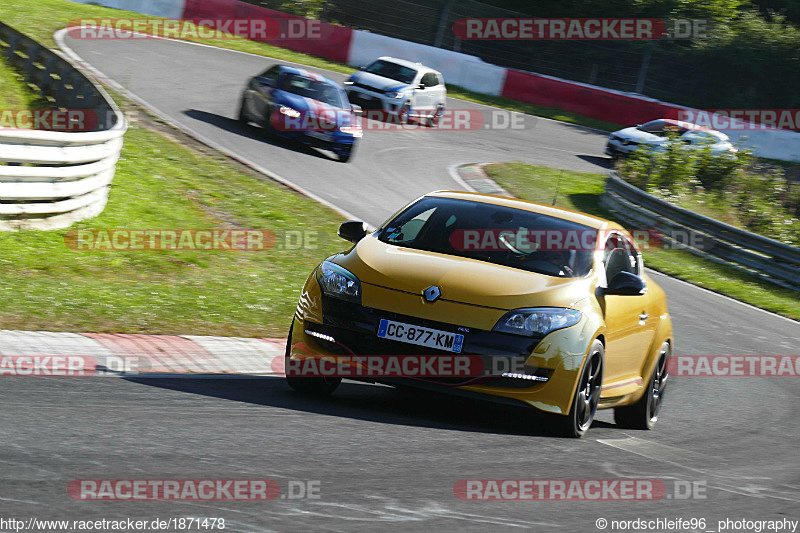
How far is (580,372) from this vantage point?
682cm

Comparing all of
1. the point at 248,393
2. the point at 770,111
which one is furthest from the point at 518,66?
the point at 248,393

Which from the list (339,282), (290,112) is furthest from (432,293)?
(290,112)

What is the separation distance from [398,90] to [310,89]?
5.77m

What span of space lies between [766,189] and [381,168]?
962 cm

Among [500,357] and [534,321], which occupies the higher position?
[534,321]

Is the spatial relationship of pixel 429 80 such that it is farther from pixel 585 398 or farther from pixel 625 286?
pixel 585 398

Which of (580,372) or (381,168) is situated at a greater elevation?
(580,372)

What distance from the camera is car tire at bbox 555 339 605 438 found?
6902 mm

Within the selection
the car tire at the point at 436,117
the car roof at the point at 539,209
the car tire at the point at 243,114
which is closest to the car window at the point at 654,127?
the car tire at the point at 436,117

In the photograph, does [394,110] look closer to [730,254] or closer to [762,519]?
[730,254]

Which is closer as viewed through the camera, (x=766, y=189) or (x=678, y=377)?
(x=678, y=377)

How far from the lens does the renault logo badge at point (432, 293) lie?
265 inches

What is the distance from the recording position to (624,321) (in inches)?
303

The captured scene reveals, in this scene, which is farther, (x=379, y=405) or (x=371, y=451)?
(x=379, y=405)
